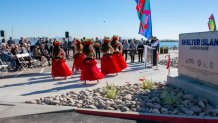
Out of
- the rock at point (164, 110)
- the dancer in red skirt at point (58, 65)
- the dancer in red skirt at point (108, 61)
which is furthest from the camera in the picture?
the dancer in red skirt at point (108, 61)

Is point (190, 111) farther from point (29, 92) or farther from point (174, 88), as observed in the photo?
point (29, 92)

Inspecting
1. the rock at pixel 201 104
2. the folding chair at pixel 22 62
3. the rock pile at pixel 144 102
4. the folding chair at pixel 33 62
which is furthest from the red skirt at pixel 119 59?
the rock at pixel 201 104

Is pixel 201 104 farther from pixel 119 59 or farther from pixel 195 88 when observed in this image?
pixel 119 59

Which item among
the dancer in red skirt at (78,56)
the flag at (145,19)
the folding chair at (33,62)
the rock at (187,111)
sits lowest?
the rock at (187,111)

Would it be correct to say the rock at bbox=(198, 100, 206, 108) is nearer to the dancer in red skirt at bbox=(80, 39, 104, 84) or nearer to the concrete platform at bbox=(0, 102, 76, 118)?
the concrete platform at bbox=(0, 102, 76, 118)

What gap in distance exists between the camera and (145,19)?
17.7 m

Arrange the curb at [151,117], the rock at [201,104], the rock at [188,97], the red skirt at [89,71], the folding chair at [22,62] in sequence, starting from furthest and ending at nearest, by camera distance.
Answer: the folding chair at [22,62] < the red skirt at [89,71] < the rock at [188,97] < the rock at [201,104] < the curb at [151,117]

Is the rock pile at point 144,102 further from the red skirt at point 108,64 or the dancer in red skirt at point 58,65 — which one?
the red skirt at point 108,64

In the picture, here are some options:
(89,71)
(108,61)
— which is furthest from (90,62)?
(108,61)

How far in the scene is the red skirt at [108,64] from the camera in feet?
48.6

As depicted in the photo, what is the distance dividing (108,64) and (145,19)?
417cm

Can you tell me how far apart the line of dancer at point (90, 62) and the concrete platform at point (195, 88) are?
3053 mm

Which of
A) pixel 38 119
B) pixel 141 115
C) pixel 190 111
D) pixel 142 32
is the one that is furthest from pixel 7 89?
pixel 142 32

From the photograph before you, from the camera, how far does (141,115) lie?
779cm
